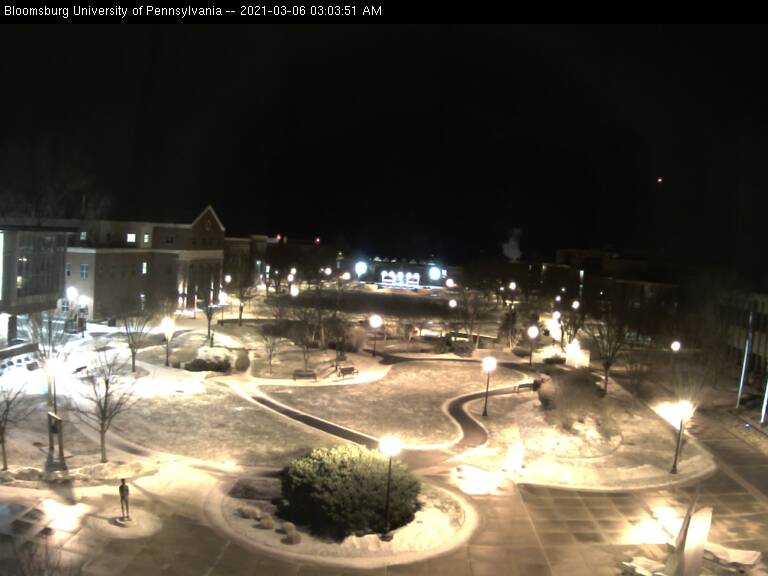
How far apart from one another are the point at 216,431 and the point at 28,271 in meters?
11.2

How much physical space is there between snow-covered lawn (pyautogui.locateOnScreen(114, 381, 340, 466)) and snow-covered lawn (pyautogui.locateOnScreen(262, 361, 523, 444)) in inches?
92.7

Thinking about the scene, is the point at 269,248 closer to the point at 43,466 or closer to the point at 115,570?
the point at 43,466

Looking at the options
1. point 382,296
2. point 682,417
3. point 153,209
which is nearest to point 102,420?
point 682,417

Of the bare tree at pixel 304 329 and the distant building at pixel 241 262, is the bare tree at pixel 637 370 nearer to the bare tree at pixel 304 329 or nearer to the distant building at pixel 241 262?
the bare tree at pixel 304 329

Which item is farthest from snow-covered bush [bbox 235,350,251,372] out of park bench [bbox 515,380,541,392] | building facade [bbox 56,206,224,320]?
park bench [bbox 515,380,541,392]

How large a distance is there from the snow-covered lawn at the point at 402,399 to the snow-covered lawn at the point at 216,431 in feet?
7.72

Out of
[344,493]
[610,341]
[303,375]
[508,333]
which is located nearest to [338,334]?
[303,375]

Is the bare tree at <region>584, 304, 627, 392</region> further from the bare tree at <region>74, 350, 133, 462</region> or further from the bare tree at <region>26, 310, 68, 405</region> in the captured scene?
the bare tree at <region>26, 310, 68, 405</region>

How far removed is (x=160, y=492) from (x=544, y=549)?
995cm

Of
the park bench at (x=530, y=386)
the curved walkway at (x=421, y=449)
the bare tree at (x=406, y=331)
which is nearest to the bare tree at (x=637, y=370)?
the park bench at (x=530, y=386)

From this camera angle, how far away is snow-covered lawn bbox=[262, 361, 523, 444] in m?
24.2

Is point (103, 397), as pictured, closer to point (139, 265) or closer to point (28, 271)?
point (28, 271)

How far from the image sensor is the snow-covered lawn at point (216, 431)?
2011 cm

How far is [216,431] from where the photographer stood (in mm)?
22172
